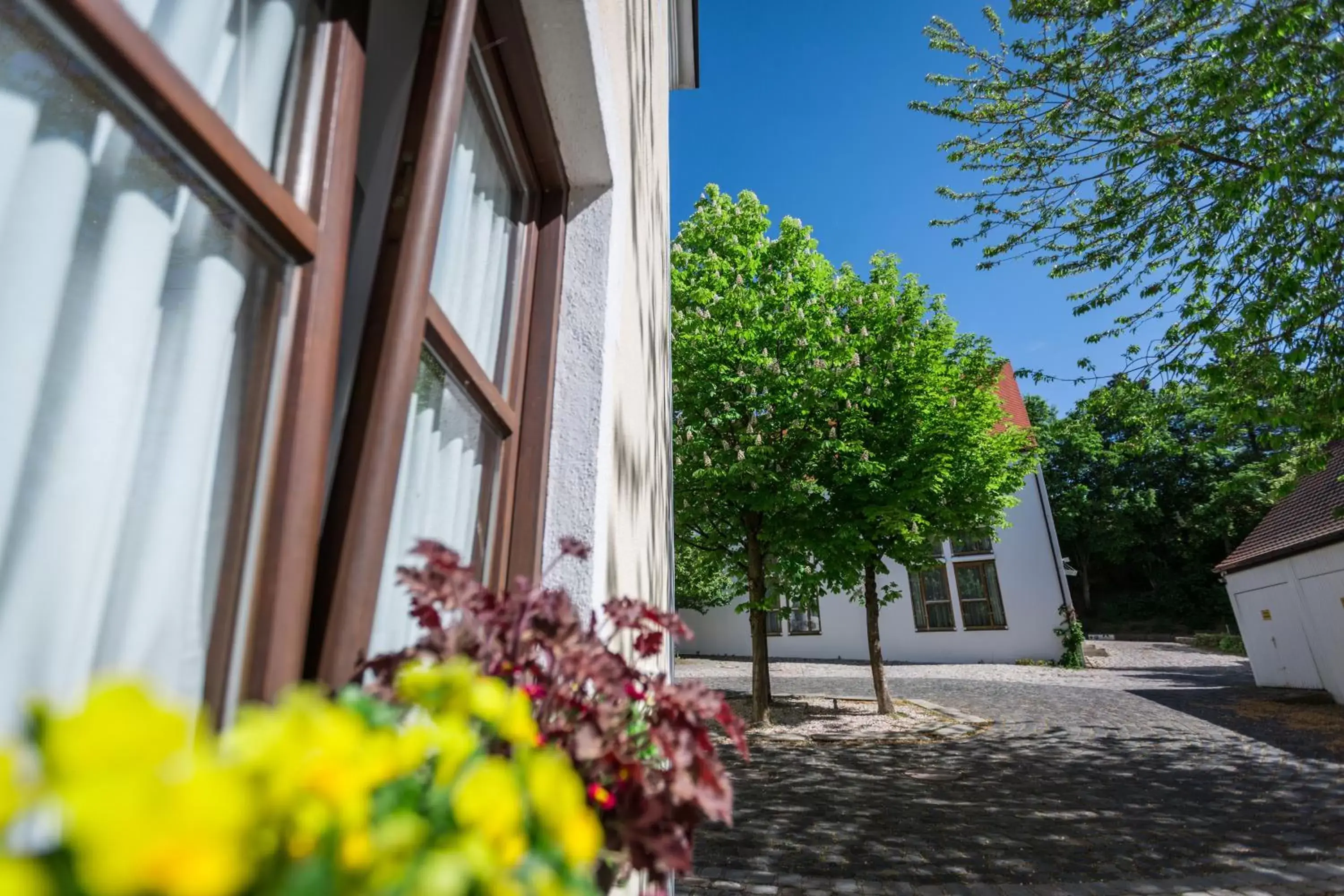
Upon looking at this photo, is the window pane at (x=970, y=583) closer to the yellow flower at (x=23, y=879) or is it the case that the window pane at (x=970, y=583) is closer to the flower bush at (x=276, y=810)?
the flower bush at (x=276, y=810)

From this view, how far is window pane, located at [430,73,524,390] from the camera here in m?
1.49

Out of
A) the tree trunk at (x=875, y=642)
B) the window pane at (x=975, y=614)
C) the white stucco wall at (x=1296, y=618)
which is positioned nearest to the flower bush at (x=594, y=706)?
the tree trunk at (x=875, y=642)

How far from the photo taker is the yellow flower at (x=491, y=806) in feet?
1.17

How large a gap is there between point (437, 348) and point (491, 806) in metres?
1.12

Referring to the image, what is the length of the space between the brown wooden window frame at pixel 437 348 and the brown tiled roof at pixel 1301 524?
50.2ft

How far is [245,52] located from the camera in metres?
0.96

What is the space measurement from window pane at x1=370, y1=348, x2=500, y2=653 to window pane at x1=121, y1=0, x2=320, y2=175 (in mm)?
458

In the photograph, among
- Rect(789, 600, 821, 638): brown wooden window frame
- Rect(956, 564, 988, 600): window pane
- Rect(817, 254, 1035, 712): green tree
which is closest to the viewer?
Rect(817, 254, 1035, 712): green tree

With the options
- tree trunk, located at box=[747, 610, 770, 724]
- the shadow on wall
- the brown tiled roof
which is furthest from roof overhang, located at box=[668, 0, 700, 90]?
the brown tiled roof

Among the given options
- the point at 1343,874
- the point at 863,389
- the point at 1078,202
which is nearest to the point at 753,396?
the point at 863,389

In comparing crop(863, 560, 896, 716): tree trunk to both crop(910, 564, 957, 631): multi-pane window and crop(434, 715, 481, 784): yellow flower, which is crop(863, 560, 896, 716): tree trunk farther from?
crop(434, 715, 481, 784): yellow flower


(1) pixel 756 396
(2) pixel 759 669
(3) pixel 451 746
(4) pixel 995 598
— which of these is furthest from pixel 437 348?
(4) pixel 995 598

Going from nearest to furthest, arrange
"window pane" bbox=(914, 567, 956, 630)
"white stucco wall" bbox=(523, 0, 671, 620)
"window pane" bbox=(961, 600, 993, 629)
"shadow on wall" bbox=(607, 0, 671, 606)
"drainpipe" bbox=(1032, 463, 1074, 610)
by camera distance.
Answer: "white stucco wall" bbox=(523, 0, 671, 620) → "shadow on wall" bbox=(607, 0, 671, 606) → "drainpipe" bbox=(1032, 463, 1074, 610) → "window pane" bbox=(961, 600, 993, 629) → "window pane" bbox=(914, 567, 956, 630)

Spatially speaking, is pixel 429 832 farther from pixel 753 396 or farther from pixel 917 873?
pixel 753 396
